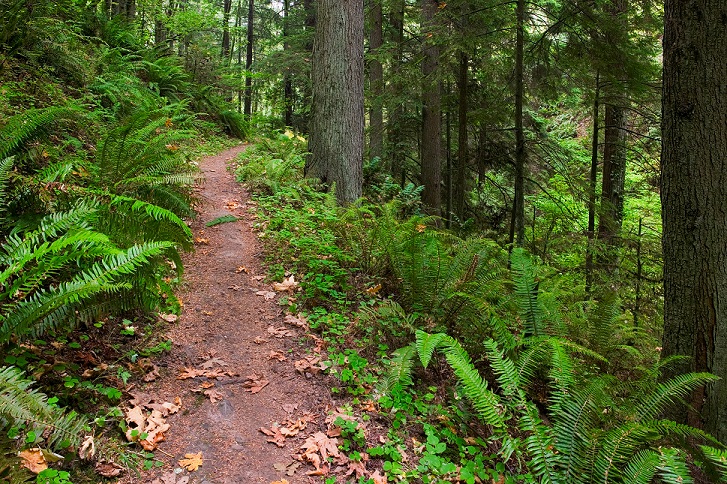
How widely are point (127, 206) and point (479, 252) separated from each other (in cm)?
324

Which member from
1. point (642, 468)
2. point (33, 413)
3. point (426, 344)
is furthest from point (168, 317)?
point (642, 468)

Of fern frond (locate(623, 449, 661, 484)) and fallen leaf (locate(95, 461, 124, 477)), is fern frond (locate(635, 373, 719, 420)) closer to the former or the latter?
fern frond (locate(623, 449, 661, 484))

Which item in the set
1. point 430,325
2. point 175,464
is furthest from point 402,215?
point 175,464

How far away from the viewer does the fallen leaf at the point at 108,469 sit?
7.32 ft

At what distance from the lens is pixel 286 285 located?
452 centimetres

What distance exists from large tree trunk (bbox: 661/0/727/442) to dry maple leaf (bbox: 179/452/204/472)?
3.54 meters

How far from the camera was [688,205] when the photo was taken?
10.6 ft

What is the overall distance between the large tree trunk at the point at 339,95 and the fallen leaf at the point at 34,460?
15.5 ft

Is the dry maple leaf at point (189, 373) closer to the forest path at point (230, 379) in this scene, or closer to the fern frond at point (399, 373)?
the forest path at point (230, 379)

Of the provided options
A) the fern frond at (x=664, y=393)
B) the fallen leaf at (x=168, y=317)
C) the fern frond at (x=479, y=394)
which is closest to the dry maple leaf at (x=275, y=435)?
the fern frond at (x=479, y=394)

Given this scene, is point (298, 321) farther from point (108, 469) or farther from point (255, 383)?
point (108, 469)

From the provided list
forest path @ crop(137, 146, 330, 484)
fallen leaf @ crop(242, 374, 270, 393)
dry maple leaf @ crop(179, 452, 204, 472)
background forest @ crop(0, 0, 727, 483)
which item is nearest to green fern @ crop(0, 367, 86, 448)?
background forest @ crop(0, 0, 727, 483)

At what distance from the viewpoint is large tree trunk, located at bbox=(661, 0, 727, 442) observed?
3.09 m

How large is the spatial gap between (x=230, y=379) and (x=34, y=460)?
133 cm
